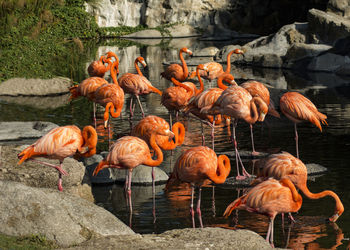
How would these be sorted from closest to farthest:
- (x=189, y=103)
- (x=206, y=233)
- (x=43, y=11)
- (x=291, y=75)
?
(x=206, y=233)
(x=189, y=103)
(x=43, y=11)
(x=291, y=75)

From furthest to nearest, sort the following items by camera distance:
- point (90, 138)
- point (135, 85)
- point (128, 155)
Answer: point (135, 85) → point (90, 138) → point (128, 155)

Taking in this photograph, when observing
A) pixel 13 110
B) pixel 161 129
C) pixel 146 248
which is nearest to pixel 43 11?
pixel 13 110

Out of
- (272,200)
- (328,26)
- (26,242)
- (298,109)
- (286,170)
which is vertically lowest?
(26,242)

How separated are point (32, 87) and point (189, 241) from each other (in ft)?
41.4

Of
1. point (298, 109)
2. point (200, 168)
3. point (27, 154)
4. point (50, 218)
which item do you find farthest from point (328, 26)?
point (50, 218)

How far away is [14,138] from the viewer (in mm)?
10641

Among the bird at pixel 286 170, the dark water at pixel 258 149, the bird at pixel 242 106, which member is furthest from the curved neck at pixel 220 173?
the bird at pixel 242 106

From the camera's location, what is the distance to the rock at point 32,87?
54.5ft

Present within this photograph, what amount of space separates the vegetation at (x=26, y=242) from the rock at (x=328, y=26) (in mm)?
19750

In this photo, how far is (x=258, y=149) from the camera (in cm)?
1013

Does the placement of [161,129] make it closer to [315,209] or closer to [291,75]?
[315,209]

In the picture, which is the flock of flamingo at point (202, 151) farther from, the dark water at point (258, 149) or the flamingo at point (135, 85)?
the flamingo at point (135, 85)

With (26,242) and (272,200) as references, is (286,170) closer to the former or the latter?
(272,200)

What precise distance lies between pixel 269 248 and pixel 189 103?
4724mm
